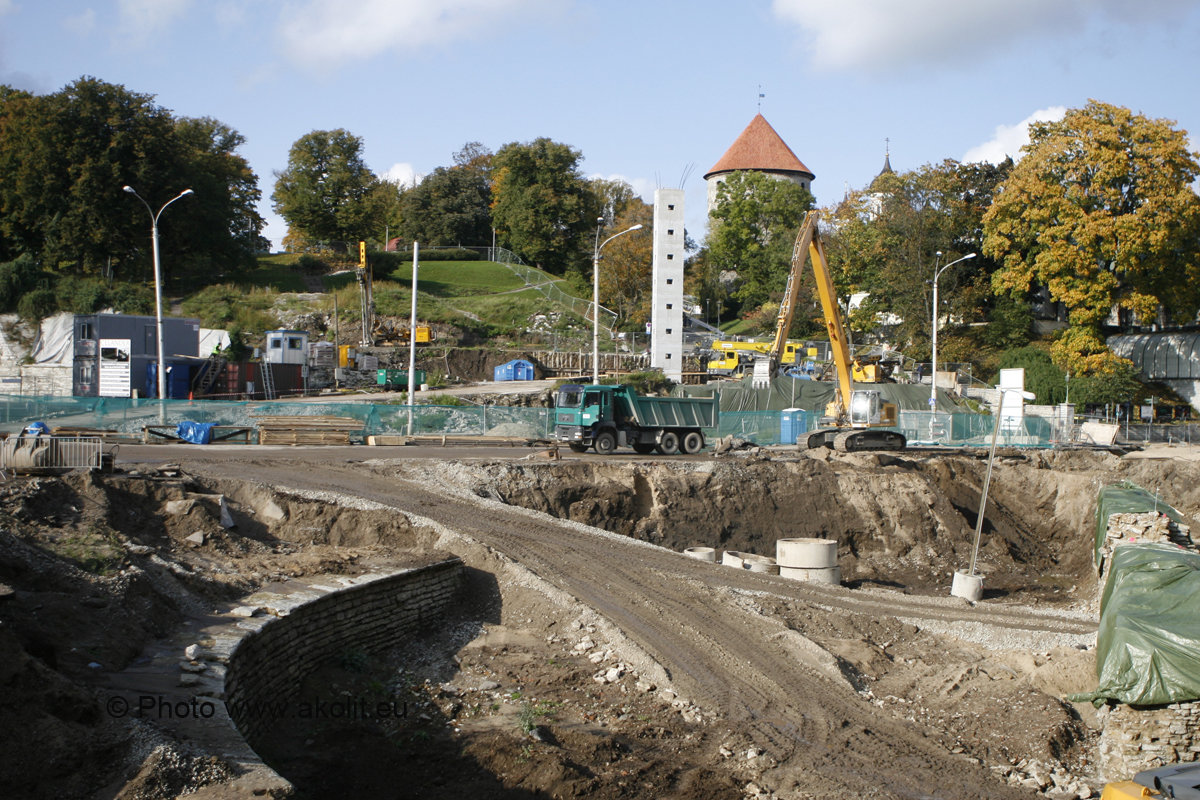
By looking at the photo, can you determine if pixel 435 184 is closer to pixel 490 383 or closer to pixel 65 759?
pixel 490 383

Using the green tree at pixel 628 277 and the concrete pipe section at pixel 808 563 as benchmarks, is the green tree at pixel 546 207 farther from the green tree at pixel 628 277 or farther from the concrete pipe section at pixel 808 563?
the concrete pipe section at pixel 808 563

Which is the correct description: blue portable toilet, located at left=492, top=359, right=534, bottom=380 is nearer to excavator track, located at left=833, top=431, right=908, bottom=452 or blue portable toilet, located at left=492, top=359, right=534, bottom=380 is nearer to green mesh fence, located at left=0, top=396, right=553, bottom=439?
green mesh fence, located at left=0, top=396, right=553, bottom=439

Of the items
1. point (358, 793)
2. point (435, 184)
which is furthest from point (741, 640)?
point (435, 184)

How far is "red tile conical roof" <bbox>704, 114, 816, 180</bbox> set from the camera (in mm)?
80875

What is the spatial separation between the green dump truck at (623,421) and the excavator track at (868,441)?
4628 mm

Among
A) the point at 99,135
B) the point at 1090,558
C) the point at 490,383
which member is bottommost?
the point at 1090,558

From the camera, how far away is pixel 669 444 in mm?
29859

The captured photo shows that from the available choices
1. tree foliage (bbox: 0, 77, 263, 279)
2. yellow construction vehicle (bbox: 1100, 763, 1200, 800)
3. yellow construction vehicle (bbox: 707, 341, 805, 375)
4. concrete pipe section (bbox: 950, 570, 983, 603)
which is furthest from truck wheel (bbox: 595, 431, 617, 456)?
tree foliage (bbox: 0, 77, 263, 279)

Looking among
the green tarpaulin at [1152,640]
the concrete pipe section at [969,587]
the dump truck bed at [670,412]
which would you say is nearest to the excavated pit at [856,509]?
the concrete pipe section at [969,587]

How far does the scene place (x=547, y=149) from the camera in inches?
2965

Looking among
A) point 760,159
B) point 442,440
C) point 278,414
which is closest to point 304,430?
point 278,414

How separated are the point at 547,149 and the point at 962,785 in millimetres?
70811

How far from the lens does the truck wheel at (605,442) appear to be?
94.2 ft

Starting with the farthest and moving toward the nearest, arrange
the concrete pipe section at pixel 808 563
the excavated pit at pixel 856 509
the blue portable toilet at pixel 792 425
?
the blue portable toilet at pixel 792 425 < the excavated pit at pixel 856 509 < the concrete pipe section at pixel 808 563
